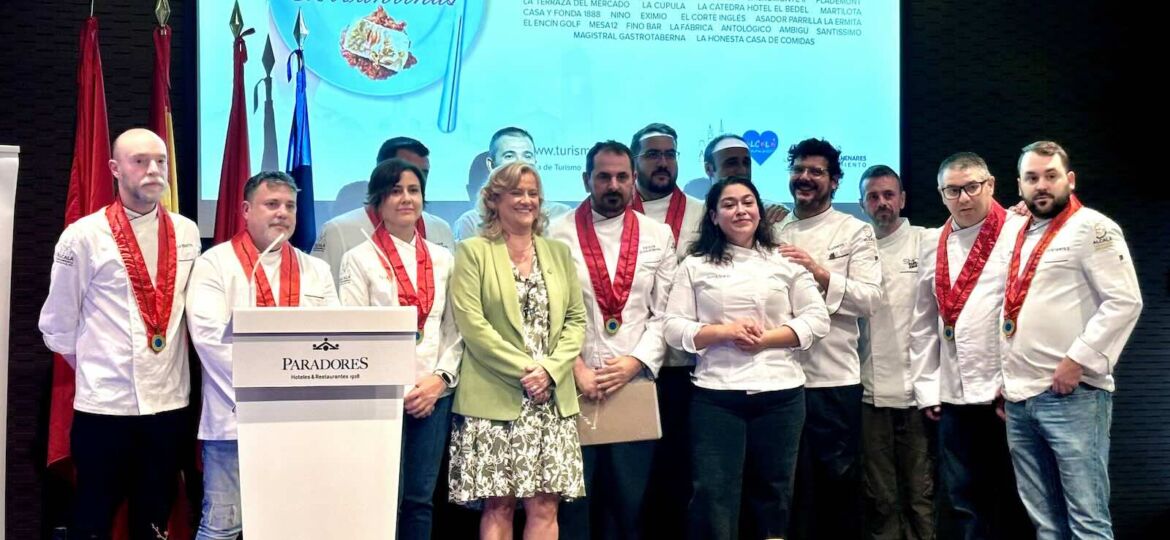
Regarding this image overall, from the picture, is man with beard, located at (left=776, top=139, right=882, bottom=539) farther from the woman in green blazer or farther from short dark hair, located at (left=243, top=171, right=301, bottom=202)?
short dark hair, located at (left=243, top=171, right=301, bottom=202)

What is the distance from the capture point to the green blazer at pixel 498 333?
139 inches

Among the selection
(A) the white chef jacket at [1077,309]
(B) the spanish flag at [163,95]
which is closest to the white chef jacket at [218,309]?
Answer: (B) the spanish flag at [163,95]

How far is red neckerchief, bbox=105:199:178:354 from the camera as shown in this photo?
354cm

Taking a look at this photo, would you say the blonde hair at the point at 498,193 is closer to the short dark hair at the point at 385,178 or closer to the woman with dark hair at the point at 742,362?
the short dark hair at the point at 385,178

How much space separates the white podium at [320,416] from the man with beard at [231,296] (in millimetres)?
855

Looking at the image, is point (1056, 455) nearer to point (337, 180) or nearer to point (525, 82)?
point (525, 82)

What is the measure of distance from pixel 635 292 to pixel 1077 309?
5.10 ft

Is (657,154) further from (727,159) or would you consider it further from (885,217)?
(885,217)

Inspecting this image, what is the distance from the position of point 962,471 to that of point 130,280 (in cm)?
308

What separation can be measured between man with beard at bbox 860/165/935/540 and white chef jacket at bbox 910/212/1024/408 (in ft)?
0.30

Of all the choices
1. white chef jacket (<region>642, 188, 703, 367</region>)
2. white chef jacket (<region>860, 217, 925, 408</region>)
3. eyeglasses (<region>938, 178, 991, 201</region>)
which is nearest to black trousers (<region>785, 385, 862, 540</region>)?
white chef jacket (<region>860, 217, 925, 408</region>)

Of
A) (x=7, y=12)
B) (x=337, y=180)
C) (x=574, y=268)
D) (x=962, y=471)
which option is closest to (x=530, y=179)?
(x=574, y=268)

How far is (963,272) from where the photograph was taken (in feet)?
13.3

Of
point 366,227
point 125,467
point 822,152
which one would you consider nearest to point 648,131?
point 822,152
